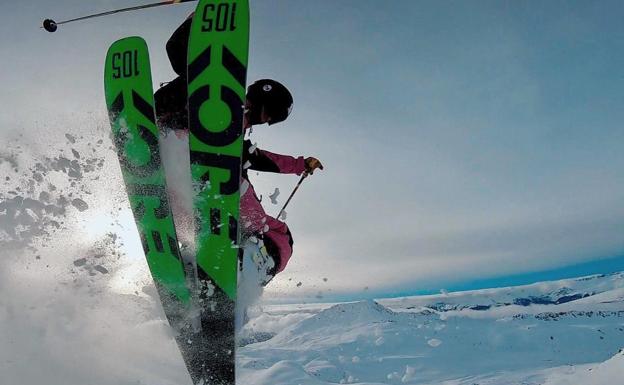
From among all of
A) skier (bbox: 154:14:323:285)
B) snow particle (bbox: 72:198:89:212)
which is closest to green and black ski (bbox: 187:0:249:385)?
skier (bbox: 154:14:323:285)

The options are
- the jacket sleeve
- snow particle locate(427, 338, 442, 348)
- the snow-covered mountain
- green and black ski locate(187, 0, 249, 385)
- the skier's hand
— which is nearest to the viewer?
green and black ski locate(187, 0, 249, 385)

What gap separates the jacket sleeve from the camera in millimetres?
5245

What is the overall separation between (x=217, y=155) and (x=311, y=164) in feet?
4.39

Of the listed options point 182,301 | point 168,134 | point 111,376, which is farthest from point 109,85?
point 111,376

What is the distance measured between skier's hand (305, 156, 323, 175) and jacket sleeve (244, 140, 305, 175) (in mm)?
67

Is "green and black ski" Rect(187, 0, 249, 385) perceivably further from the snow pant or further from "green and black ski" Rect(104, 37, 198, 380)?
the snow pant

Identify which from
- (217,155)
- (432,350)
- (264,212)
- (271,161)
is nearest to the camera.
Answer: (217,155)

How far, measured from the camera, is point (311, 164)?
579 centimetres

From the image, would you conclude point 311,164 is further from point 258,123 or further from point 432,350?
point 432,350

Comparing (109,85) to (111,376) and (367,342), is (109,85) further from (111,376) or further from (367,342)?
(367,342)

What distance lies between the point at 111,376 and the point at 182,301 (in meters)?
1.38

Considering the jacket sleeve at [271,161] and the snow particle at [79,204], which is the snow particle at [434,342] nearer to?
the jacket sleeve at [271,161]

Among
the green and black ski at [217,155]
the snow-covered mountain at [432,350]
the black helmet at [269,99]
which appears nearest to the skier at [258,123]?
the black helmet at [269,99]

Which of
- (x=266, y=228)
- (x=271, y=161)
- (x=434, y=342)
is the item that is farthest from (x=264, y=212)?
(x=434, y=342)
